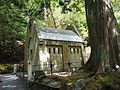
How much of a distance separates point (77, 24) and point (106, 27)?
25.6 metres

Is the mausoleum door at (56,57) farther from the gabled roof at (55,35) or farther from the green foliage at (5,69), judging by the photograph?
the green foliage at (5,69)

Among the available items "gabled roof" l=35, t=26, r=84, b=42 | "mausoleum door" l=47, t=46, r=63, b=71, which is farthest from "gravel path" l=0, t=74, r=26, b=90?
"gabled roof" l=35, t=26, r=84, b=42

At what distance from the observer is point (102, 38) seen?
1045 centimetres

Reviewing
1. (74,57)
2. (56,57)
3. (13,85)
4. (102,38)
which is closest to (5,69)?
(56,57)

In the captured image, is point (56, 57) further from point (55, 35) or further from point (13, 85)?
point (13, 85)

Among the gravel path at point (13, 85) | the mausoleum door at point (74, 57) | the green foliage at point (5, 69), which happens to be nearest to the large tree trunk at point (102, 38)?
the gravel path at point (13, 85)

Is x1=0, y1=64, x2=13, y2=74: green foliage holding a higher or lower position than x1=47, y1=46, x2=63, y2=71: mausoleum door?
lower

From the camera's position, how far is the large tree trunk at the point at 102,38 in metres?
10.1

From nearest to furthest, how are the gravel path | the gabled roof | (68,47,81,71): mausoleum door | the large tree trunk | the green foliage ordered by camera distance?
the large tree trunk → the gravel path → the gabled roof → (68,47,81,71): mausoleum door → the green foliage

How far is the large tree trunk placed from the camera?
10.1m

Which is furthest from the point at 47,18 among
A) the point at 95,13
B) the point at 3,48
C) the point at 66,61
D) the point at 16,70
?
the point at 95,13

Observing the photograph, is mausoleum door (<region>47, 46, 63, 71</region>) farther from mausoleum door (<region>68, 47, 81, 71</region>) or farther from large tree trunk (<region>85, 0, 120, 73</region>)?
large tree trunk (<region>85, 0, 120, 73</region>)

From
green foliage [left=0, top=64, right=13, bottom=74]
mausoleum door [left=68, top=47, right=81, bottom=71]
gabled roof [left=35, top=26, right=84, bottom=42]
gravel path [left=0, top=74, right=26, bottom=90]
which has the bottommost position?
gravel path [left=0, top=74, right=26, bottom=90]

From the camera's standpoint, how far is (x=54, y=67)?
829 inches
